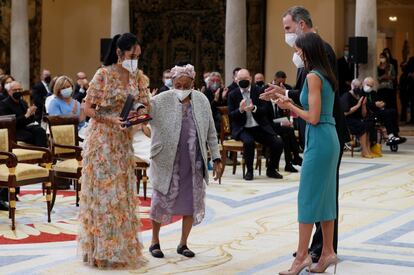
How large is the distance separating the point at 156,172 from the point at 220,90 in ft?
26.9

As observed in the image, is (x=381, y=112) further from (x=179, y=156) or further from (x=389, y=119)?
(x=179, y=156)

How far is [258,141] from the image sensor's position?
13.1 metres

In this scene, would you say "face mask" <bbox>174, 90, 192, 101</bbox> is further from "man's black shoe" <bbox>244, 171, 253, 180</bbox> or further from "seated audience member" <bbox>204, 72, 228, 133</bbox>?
"seated audience member" <bbox>204, 72, 228, 133</bbox>

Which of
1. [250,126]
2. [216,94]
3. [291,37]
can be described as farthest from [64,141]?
A: [216,94]

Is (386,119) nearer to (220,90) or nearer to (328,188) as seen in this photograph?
(220,90)

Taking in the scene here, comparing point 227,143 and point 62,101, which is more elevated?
point 62,101

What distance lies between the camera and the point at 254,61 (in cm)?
2241

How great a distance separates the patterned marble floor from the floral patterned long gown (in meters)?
0.20

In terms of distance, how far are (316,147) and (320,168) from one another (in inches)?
6.1

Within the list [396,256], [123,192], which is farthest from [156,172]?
[396,256]

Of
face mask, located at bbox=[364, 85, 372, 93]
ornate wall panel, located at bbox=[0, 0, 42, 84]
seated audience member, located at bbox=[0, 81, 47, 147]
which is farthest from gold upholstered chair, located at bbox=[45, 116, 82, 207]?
ornate wall panel, located at bbox=[0, 0, 42, 84]

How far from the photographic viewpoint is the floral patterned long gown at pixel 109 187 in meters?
6.95

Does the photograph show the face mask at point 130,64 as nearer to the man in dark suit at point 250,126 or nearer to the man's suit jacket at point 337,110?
the man's suit jacket at point 337,110

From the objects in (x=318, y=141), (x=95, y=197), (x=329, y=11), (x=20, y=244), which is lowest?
(x=20, y=244)
